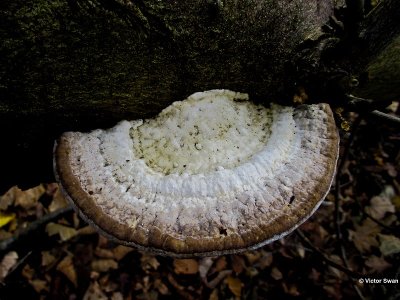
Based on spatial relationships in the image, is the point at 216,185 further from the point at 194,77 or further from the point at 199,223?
the point at 194,77

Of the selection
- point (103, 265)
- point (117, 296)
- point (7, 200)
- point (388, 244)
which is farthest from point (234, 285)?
point (7, 200)

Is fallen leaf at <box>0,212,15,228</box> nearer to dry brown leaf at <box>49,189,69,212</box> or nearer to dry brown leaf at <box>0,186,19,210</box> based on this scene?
dry brown leaf at <box>0,186,19,210</box>

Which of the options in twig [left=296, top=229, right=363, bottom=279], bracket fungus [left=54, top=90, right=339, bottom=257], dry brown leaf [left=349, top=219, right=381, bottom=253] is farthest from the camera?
dry brown leaf [left=349, top=219, right=381, bottom=253]

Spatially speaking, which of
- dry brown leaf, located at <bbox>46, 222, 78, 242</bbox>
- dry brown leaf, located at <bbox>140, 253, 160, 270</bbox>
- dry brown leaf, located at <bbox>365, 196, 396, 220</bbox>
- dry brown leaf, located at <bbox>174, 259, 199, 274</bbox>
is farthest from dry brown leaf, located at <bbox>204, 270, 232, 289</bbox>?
dry brown leaf, located at <bbox>365, 196, 396, 220</bbox>

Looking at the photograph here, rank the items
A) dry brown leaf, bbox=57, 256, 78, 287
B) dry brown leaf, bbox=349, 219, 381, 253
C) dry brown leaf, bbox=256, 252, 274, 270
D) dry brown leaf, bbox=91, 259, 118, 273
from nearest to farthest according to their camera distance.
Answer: dry brown leaf, bbox=57, 256, 78, 287, dry brown leaf, bbox=91, 259, 118, 273, dry brown leaf, bbox=256, 252, 274, 270, dry brown leaf, bbox=349, 219, 381, 253

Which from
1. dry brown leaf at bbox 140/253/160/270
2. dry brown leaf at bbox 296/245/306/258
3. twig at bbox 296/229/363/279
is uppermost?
twig at bbox 296/229/363/279

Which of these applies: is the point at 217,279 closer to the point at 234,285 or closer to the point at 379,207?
the point at 234,285

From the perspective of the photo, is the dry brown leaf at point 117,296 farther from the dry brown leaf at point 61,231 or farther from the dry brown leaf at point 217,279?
the dry brown leaf at point 217,279
